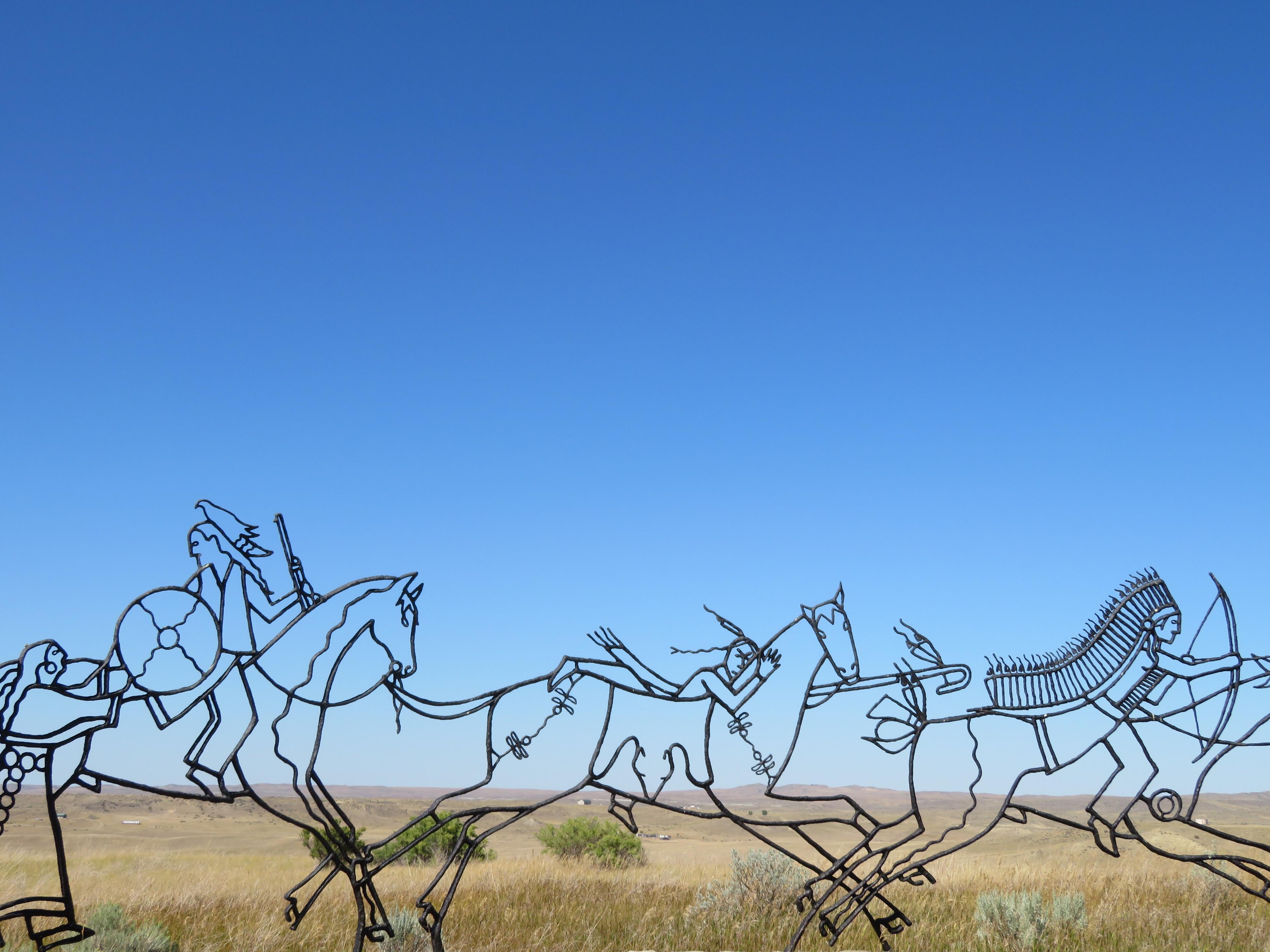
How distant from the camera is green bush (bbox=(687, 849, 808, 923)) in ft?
29.6

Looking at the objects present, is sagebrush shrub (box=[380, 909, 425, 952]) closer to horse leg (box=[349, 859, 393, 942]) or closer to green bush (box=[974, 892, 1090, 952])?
horse leg (box=[349, 859, 393, 942])

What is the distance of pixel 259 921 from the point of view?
809 centimetres

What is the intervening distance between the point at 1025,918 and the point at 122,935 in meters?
6.94

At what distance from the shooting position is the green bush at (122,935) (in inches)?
272

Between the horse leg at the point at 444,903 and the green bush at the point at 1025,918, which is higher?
the horse leg at the point at 444,903

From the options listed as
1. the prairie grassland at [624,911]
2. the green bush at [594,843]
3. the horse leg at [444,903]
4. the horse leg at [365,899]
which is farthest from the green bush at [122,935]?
the green bush at [594,843]

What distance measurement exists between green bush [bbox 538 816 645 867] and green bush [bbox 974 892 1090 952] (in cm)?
960

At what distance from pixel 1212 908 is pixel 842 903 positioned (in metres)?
6.30

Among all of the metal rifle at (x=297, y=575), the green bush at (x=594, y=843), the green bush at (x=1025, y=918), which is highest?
the metal rifle at (x=297, y=575)

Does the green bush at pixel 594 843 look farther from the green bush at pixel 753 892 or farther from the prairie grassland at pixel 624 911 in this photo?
the green bush at pixel 753 892

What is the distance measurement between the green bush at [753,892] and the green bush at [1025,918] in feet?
5.29

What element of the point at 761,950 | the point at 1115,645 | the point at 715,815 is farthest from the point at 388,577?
the point at 761,950

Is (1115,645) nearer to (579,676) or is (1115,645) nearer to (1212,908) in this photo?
(579,676)

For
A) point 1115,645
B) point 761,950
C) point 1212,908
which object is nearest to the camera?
point 1115,645
